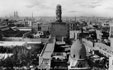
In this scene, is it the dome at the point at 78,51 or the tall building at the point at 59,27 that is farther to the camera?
the tall building at the point at 59,27

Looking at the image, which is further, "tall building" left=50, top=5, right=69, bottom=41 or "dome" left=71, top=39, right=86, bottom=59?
"tall building" left=50, top=5, right=69, bottom=41

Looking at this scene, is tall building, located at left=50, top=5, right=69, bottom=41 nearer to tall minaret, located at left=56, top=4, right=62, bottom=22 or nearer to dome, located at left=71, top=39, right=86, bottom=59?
tall minaret, located at left=56, top=4, right=62, bottom=22

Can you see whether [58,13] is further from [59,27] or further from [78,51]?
[78,51]

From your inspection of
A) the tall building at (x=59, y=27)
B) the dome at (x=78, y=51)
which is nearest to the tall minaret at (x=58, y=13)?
the tall building at (x=59, y=27)

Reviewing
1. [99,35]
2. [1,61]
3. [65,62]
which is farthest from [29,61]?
[99,35]

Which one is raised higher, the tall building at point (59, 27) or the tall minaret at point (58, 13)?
the tall minaret at point (58, 13)

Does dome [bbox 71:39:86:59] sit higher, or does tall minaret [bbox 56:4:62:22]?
tall minaret [bbox 56:4:62:22]

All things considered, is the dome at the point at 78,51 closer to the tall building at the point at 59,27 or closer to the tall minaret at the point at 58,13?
the tall building at the point at 59,27

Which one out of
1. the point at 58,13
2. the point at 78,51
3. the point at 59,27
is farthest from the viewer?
the point at 59,27

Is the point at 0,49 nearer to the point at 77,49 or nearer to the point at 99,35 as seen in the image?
the point at 77,49

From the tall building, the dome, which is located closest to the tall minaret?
the tall building

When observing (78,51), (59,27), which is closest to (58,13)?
(59,27)
